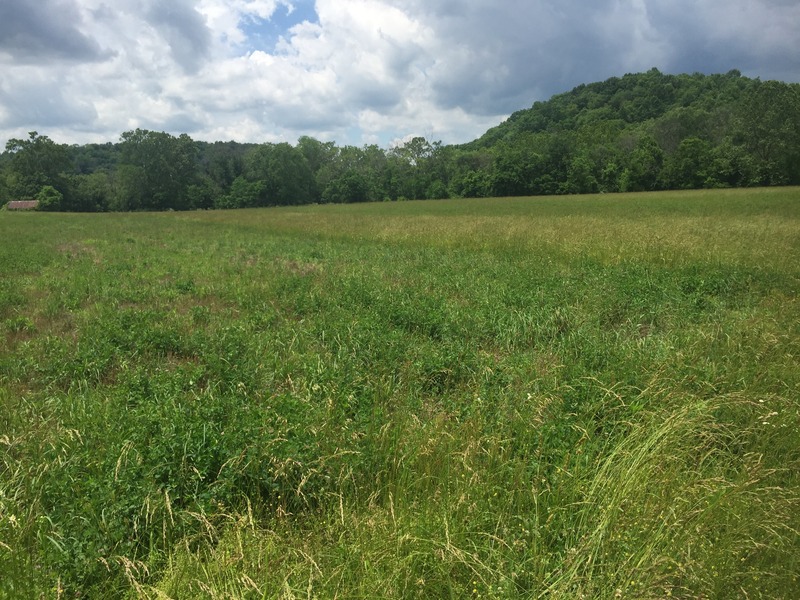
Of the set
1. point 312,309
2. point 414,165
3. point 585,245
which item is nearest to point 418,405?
point 312,309

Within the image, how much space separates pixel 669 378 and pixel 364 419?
3358mm

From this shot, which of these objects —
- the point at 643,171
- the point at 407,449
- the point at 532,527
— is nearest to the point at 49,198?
the point at 643,171

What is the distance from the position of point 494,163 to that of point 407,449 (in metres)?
91.5

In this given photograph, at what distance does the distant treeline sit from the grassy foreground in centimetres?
7326

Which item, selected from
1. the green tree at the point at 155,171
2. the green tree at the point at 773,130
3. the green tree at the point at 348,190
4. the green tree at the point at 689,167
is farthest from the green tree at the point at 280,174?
the green tree at the point at 773,130

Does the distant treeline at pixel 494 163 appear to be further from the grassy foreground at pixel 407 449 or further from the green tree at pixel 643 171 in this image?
the grassy foreground at pixel 407 449

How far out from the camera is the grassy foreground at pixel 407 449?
2744 millimetres

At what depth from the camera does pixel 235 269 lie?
1379cm

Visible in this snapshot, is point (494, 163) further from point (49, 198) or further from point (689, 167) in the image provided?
point (49, 198)

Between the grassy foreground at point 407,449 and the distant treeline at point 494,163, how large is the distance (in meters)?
73.3

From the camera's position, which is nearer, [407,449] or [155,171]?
[407,449]

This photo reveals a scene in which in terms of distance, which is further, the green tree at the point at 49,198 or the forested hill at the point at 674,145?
the green tree at the point at 49,198

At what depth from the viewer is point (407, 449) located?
156 inches

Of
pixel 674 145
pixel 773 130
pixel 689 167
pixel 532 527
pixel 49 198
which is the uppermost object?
Result: pixel 674 145
